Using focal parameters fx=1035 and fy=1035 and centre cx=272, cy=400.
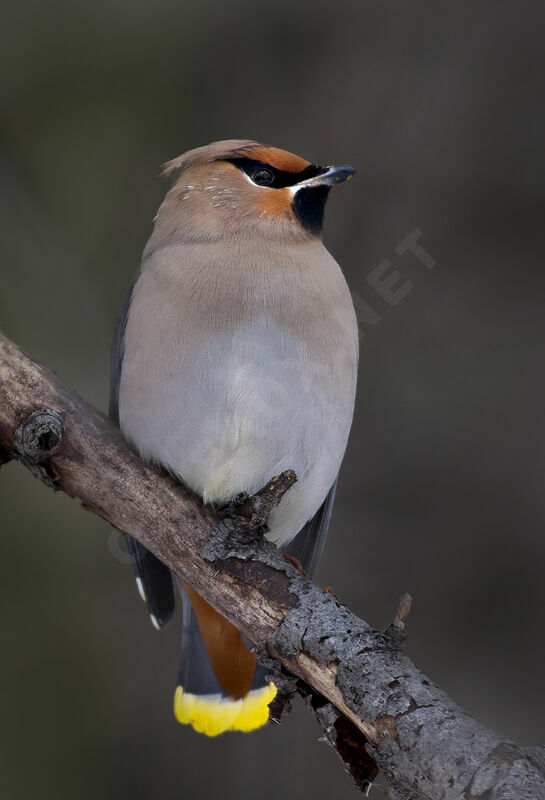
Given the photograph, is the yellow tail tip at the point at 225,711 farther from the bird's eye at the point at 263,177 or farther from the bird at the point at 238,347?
the bird's eye at the point at 263,177

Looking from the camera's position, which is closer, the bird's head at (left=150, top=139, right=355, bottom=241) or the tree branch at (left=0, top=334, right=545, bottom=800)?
the tree branch at (left=0, top=334, right=545, bottom=800)

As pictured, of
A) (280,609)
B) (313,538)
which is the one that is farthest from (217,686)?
(280,609)

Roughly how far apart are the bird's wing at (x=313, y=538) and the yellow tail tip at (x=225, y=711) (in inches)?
17.7

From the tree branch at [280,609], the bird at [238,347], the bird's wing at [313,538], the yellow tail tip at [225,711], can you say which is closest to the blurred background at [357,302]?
the bird's wing at [313,538]

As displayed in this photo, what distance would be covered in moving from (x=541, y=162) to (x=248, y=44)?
1385 millimetres

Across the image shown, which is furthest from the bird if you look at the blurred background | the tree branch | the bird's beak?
the blurred background

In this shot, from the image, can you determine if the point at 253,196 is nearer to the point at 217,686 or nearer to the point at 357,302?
the point at 357,302

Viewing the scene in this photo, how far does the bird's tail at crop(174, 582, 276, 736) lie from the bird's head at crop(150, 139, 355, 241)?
1.11 metres

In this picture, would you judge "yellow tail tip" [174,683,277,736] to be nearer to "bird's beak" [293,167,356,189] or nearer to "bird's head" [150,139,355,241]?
"bird's head" [150,139,355,241]

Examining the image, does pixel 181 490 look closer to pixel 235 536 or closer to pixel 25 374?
pixel 235 536

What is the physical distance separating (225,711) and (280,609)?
0.96 m

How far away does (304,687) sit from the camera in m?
2.50

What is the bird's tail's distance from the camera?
3201 millimetres

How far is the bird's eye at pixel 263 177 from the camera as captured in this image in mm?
3123
